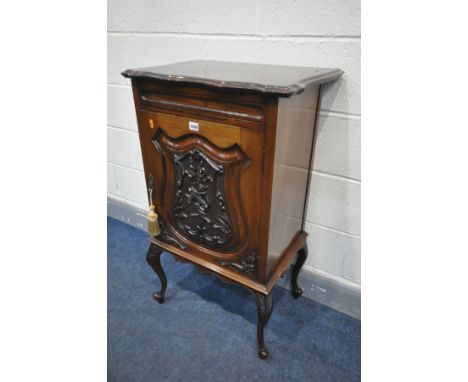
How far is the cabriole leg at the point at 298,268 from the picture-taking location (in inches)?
50.9

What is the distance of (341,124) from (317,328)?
824 mm

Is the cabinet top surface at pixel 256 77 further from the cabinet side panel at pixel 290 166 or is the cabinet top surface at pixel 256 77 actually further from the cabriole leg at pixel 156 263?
the cabriole leg at pixel 156 263

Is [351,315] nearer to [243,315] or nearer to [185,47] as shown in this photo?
[243,315]

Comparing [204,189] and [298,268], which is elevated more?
[204,189]

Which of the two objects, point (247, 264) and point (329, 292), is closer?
point (247, 264)

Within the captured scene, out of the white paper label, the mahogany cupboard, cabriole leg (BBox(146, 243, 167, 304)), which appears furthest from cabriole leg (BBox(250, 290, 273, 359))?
the white paper label

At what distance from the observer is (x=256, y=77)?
2.69ft

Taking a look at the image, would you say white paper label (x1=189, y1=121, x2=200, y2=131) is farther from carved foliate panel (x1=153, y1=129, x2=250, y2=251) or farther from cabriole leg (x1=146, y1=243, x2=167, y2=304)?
cabriole leg (x1=146, y1=243, x2=167, y2=304)

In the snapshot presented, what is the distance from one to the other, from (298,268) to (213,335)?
1.46ft

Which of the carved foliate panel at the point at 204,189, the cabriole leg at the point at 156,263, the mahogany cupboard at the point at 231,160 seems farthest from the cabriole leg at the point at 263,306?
the cabriole leg at the point at 156,263

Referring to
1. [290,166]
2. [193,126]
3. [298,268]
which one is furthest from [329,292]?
[193,126]

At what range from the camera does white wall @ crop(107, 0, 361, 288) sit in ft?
3.26

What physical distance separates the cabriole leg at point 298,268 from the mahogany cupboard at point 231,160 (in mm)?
143

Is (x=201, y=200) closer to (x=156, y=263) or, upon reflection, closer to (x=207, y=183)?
(x=207, y=183)
